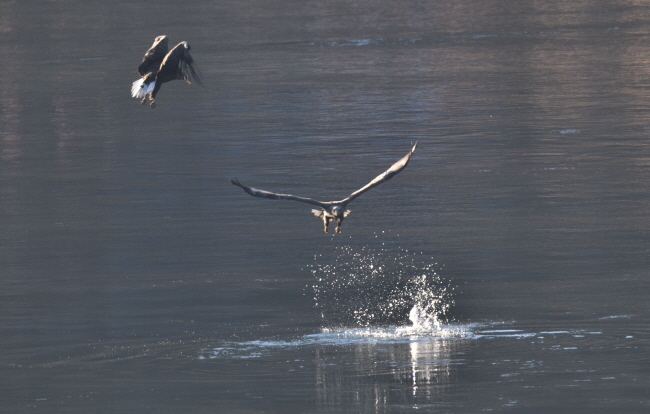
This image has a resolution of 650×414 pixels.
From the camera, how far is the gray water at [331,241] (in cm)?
1867

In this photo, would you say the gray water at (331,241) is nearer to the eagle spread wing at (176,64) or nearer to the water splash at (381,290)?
the water splash at (381,290)

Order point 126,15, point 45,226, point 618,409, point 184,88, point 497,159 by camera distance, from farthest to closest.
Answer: point 126,15 → point 184,88 → point 497,159 → point 45,226 → point 618,409

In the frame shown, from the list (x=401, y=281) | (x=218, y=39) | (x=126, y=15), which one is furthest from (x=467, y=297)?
(x=126, y=15)

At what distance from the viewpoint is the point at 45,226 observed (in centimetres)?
2716

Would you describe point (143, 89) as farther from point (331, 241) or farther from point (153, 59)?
point (331, 241)

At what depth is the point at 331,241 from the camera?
25516 mm

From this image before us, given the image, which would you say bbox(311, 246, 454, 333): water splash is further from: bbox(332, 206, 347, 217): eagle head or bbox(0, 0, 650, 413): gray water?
bbox(332, 206, 347, 217): eagle head

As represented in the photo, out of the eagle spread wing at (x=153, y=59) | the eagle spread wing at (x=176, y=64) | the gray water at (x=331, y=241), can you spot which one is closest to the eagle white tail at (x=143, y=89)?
the eagle spread wing at (x=176, y=64)

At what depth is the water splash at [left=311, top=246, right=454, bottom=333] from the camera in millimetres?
21094

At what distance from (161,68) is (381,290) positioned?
540 cm

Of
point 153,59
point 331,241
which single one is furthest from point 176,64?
point 331,241

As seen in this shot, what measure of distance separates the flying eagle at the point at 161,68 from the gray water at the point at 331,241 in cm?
360

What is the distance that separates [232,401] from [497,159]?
1552 cm

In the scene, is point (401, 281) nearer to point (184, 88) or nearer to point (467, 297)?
point (467, 297)
